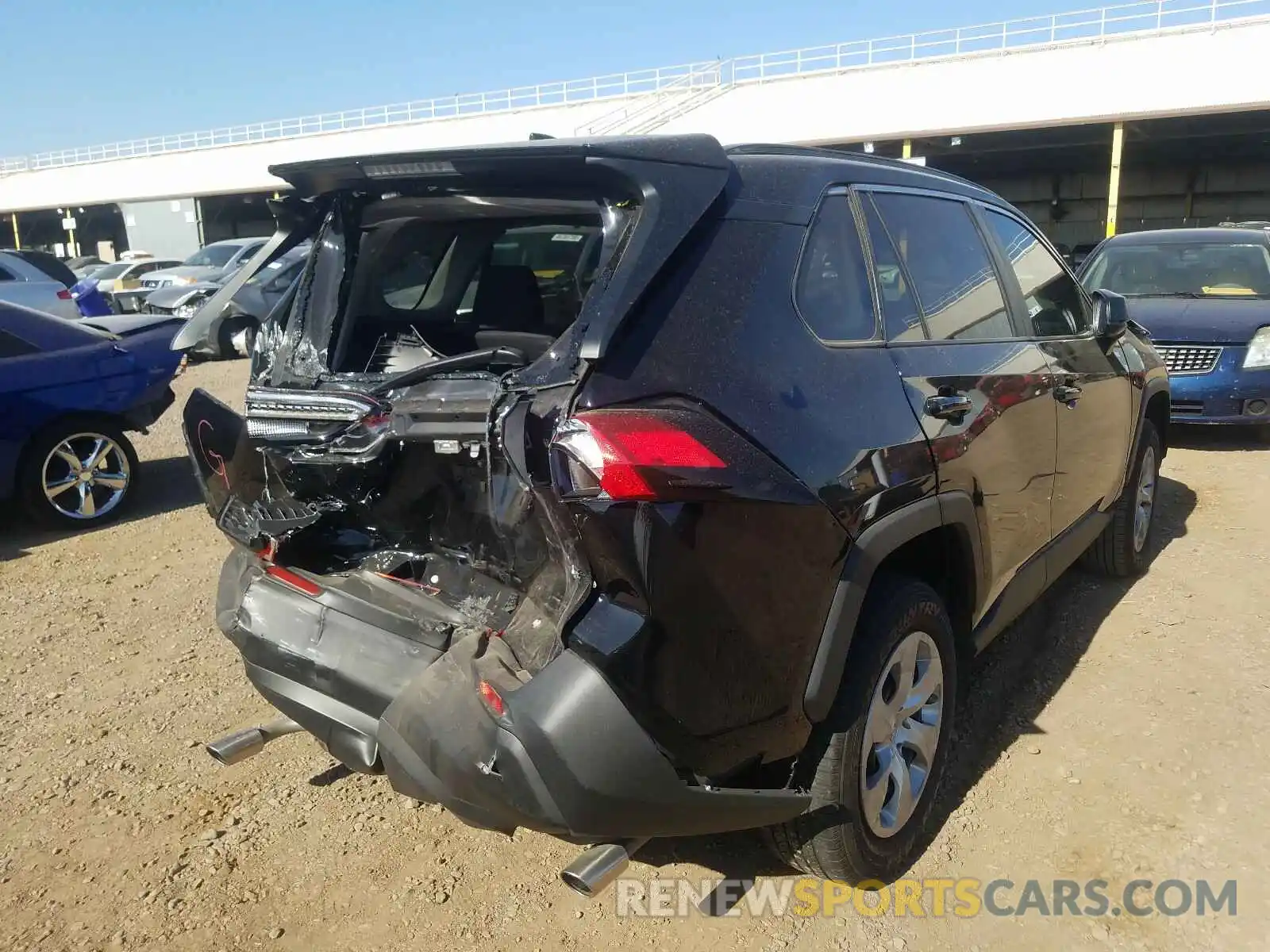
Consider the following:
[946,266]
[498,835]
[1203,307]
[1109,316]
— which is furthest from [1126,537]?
[1203,307]

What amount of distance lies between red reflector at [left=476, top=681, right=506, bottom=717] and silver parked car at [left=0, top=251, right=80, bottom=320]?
13.3 meters

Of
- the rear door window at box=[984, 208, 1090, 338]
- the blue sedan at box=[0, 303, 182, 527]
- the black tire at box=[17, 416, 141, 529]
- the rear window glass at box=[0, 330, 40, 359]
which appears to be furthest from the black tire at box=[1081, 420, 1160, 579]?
the rear window glass at box=[0, 330, 40, 359]

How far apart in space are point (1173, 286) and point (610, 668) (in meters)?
8.58

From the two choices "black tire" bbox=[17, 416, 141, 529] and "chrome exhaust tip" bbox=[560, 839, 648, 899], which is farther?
"black tire" bbox=[17, 416, 141, 529]

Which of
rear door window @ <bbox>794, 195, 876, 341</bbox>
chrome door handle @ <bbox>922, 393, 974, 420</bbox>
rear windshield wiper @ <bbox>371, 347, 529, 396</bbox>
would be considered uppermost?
rear door window @ <bbox>794, 195, 876, 341</bbox>

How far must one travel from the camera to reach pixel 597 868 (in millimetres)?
2066

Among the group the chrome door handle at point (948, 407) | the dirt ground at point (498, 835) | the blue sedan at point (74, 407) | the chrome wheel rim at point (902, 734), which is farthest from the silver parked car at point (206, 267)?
the chrome wheel rim at point (902, 734)

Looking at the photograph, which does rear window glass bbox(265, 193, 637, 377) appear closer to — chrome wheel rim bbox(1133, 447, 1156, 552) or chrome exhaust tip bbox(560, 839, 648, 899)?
chrome exhaust tip bbox(560, 839, 648, 899)

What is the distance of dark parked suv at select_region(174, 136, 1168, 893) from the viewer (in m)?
2.05

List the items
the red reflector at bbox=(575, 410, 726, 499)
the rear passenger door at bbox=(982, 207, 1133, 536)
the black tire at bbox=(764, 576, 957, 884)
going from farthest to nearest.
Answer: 1. the rear passenger door at bbox=(982, 207, 1133, 536)
2. the black tire at bbox=(764, 576, 957, 884)
3. the red reflector at bbox=(575, 410, 726, 499)

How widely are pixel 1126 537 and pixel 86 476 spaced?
628 centimetres

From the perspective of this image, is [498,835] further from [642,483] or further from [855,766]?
[642,483]

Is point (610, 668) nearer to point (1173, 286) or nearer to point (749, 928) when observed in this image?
point (749, 928)

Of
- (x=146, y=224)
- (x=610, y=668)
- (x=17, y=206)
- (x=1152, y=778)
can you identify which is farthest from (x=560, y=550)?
(x=17, y=206)
